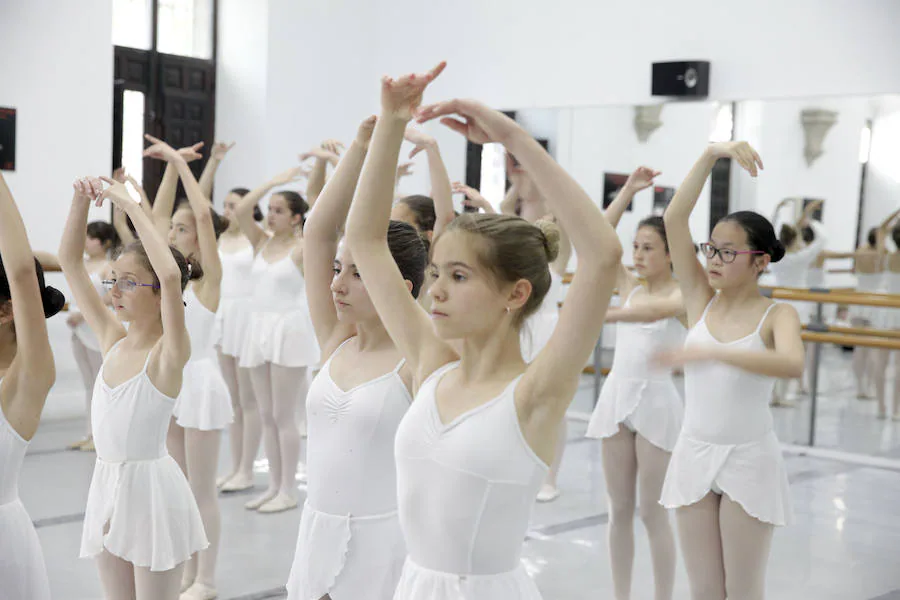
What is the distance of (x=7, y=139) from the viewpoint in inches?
293

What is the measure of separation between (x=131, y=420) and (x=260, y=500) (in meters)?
2.53

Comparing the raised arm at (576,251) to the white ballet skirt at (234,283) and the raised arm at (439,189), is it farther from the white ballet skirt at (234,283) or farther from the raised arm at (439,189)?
the white ballet skirt at (234,283)

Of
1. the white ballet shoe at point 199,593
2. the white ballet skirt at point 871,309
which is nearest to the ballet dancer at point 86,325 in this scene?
the white ballet shoe at point 199,593

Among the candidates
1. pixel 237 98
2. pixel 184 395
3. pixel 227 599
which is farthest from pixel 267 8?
pixel 227 599

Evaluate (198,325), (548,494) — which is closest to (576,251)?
A: (198,325)

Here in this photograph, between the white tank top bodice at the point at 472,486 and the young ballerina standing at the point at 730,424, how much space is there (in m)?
1.33

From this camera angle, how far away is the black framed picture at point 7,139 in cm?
742

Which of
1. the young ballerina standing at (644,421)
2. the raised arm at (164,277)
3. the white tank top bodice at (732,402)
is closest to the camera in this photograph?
the raised arm at (164,277)

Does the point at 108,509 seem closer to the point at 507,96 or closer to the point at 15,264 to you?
the point at 15,264

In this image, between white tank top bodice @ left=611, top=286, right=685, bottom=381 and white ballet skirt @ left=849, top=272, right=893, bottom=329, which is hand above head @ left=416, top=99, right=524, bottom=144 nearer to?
white tank top bodice @ left=611, top=286, right=685, bottom=381

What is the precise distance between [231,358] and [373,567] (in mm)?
3862

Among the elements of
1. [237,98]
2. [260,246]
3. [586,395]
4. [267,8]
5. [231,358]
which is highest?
[267,8]

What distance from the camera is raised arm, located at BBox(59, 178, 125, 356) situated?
114 inches

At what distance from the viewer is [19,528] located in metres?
2.34
